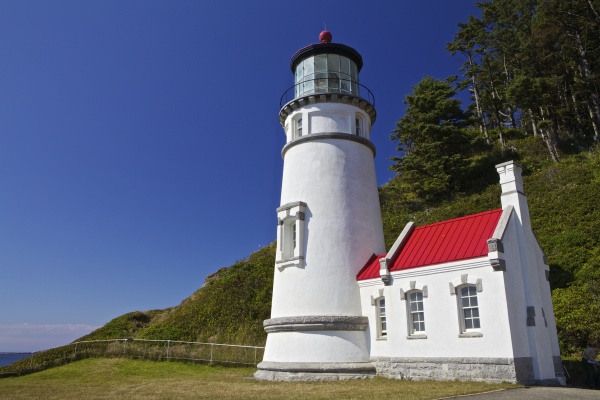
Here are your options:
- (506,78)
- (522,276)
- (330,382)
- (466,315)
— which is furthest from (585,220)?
(506,78)

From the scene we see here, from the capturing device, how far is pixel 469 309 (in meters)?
12.3

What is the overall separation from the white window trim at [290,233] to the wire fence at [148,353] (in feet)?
18.5

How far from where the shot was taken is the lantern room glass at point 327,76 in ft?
57.6

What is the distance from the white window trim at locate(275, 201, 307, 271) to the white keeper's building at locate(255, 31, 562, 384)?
41 millimetres

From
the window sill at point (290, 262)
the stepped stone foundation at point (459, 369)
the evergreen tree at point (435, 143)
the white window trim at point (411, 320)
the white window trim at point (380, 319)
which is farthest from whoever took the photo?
the evergreen tree at point (435, 143)

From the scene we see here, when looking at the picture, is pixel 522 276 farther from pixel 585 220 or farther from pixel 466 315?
pixel 585 220

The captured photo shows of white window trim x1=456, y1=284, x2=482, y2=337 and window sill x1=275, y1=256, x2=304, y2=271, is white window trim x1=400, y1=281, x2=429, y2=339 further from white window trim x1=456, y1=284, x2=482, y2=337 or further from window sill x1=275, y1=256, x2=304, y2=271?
window sill x1=275, y1=256, x2=304, y2=271

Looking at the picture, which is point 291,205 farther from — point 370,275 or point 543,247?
point 543,247

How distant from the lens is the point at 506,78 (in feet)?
137

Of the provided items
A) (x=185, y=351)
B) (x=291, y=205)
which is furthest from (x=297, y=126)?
(x=185, y=351)

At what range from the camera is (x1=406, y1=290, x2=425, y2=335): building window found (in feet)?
43.8

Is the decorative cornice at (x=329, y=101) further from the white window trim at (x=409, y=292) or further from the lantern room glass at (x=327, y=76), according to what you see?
the white window trim at (x=409, y=292)

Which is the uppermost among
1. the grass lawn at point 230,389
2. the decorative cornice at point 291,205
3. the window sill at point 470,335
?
the decorative cornice at point 291,205

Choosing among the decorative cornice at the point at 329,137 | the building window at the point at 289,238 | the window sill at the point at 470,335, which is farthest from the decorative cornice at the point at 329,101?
the window sill at the point at 470,335
